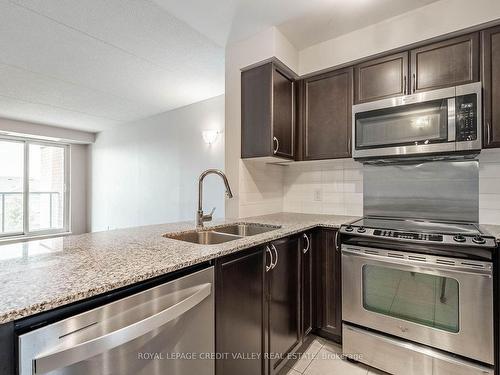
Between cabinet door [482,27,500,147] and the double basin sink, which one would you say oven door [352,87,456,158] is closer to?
cabinet door [482,27,500,147]

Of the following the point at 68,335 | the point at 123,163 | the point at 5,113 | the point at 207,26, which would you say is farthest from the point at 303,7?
the point at 5,113

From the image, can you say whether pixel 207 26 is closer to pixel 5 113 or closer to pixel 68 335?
pixel 68 335

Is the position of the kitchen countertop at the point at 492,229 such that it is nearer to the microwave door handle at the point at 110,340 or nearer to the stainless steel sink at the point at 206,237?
the stainless steel sink at the point at 206,237

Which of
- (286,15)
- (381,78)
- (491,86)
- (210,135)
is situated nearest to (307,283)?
(381,78)

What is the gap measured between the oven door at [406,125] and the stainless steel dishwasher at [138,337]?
1592 mm

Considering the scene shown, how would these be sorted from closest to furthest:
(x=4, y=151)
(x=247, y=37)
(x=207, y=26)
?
(x=207, y=26) < (x=247, y=37) < (x=4, y=151)

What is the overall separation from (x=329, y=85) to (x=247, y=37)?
0.84 meters

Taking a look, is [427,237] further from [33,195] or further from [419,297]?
[33,195]

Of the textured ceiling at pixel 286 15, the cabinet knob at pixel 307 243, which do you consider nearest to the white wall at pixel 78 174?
the textured ceiling at pixel 286 15

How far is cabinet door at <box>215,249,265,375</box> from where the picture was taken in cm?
116

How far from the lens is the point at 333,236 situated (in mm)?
1919

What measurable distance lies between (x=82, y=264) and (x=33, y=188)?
233 inches

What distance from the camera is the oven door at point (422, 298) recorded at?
139 cm

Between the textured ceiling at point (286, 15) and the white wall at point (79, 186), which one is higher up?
the textured ceiling at point (286, 15)
